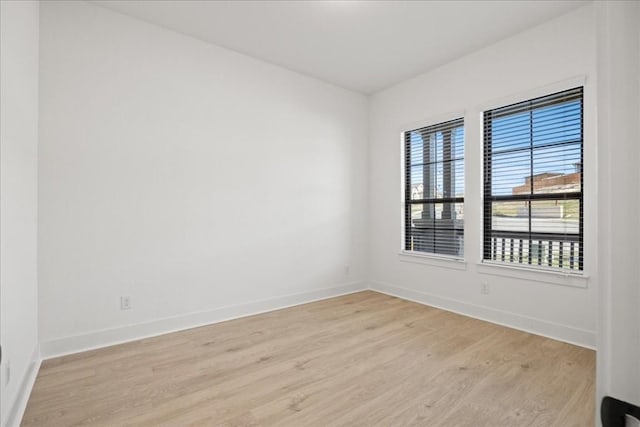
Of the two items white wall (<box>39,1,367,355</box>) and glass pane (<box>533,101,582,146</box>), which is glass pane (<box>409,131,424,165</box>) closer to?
white wall (<box>39,1,367,355</box>)

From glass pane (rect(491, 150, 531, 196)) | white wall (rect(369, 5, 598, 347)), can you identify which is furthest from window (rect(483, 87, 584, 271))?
white wall (rect(369, 5, 598, 347))

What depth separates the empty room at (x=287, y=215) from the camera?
2012 millimetres

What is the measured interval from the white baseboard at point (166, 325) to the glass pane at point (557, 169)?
2.71m

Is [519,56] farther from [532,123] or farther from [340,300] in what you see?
[340,300]

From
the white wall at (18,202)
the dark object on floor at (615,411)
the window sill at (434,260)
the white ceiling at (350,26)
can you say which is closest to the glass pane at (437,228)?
the window sill at (434,260)

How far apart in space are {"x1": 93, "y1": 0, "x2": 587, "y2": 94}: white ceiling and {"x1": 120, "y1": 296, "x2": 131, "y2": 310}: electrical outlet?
2.55 metres

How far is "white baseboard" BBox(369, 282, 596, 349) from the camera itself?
2.78 m

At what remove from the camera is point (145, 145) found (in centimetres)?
302

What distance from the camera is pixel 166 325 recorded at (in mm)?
3100

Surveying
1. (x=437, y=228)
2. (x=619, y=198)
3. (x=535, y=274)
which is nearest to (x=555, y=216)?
(x=535, y=274)

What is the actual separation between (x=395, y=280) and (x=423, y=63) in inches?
108

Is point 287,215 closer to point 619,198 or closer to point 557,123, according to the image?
point 557,123

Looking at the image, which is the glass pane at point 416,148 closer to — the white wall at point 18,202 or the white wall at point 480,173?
the white wall at point 480,173

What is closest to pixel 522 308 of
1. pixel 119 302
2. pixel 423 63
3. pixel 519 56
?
pixel 519 56
